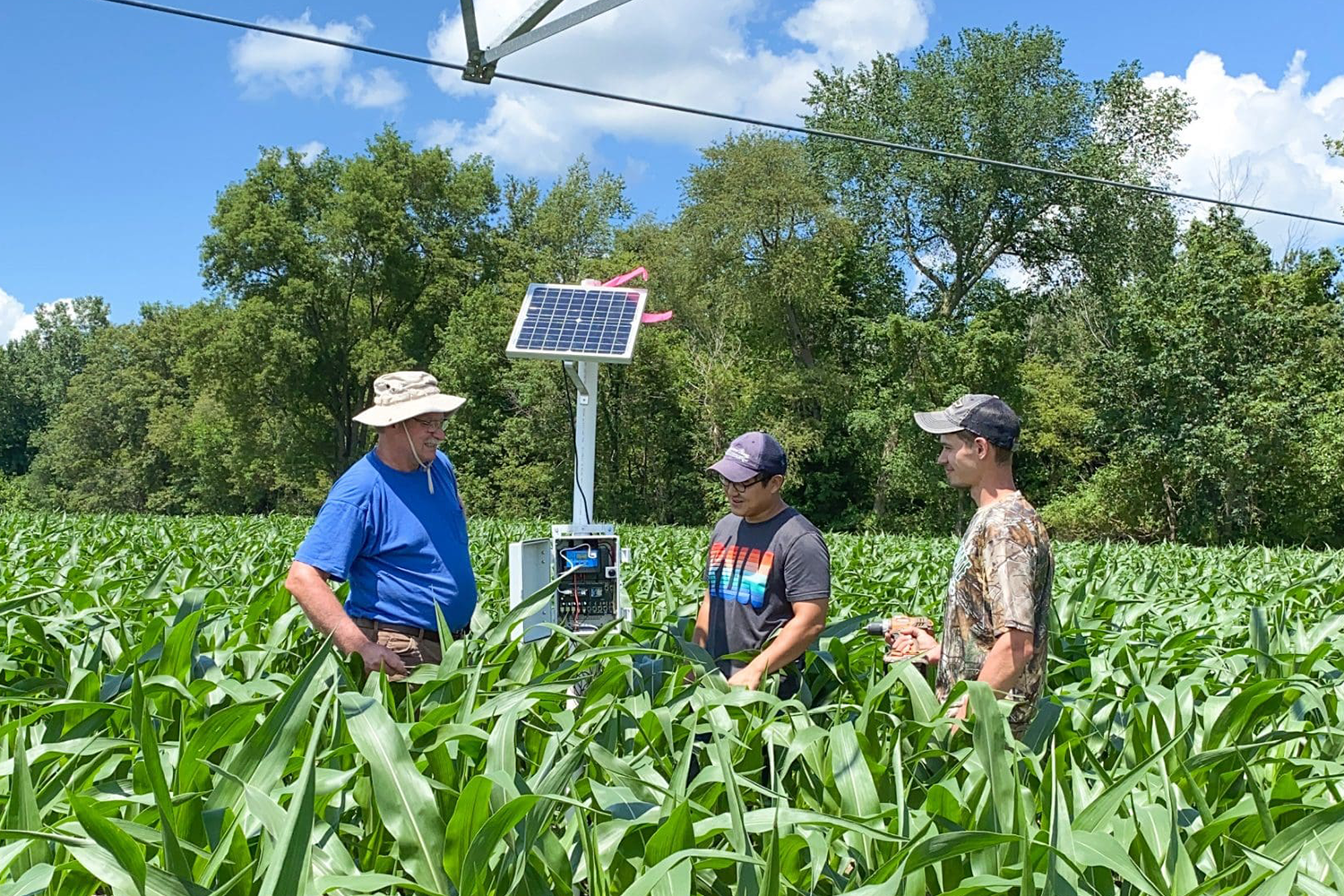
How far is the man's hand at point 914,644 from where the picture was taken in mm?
3059

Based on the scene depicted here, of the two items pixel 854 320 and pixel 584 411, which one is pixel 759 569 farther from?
pixel 854 320

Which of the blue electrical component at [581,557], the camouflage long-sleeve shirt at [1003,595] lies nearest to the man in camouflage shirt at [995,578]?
the camouflage long-sleeve shirt at [1003,595]

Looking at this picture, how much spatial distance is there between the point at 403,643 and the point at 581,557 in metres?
0.95

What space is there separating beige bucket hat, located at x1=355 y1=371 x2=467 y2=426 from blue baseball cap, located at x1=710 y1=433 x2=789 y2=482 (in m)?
0.85

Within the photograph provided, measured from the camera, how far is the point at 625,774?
196cm

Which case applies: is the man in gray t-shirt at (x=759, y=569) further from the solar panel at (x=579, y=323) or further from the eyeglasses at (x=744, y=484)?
the solar panel at (x=579, y=323)

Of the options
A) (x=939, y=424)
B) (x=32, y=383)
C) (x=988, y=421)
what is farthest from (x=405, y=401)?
(x=32, y=383)

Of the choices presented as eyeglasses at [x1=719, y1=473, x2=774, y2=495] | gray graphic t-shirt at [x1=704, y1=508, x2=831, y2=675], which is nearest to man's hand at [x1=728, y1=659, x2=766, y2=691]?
gray graphic t-shirt at [x1=704, y1=508, x2=831, y2=675]

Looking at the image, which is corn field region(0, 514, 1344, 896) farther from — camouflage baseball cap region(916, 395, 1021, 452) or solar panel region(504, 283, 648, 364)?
solar panel region(504, 283, 648, 364)

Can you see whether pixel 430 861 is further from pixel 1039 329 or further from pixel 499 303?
pixel 1039 329

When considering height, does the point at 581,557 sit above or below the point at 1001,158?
below

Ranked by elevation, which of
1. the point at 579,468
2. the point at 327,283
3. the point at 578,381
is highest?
the point at 327,283

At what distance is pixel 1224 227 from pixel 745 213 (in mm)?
14254

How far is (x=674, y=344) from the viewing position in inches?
1469
